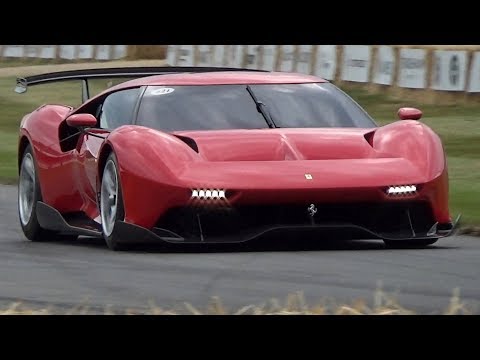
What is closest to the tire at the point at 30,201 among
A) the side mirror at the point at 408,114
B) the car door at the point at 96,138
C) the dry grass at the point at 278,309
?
the car door at the point at 96,138

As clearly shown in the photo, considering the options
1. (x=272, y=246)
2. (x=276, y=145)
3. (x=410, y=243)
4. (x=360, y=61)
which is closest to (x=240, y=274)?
(x=276, y=145)

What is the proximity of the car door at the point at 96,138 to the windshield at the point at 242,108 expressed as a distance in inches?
8.6

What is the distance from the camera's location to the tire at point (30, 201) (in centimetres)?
1314

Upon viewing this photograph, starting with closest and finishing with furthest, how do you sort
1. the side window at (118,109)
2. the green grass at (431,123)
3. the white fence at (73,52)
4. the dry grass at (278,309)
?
the dry grass at (278,309)
the side window at (118,109)
the green grass at (431,123)
the white fence at (73,52)

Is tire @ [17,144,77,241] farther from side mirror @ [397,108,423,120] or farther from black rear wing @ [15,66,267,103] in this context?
side mirror @ [397,108,423,120]

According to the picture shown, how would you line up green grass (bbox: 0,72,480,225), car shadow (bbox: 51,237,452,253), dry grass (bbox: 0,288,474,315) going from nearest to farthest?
dry grass (bbox: 0,288,474,315) → car shadow (bbox: 51,237,452,253) → green grass (bbox: 0,72,480,225)

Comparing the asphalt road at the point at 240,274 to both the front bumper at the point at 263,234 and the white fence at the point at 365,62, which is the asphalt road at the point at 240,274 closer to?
the front bumper at the point at 263,234

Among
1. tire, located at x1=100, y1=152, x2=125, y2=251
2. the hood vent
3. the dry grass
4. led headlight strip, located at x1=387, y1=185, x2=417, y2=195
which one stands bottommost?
tire, located at x1=100, y1=152, x2=125, y2=251

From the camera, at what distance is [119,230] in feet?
36.7

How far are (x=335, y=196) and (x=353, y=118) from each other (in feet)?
4.43

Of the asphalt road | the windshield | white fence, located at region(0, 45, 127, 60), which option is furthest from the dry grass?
white fence, located at region(0, 45, 127, 60)

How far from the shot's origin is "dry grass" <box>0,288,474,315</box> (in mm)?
7418

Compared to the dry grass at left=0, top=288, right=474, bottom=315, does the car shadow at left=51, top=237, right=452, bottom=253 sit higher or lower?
lower
